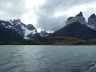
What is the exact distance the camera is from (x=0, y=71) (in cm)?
4581

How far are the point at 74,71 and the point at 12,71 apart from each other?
55.9 feet

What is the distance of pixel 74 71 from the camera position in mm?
46906

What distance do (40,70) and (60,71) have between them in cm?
582

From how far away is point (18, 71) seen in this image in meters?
46.6

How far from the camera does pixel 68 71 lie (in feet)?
153

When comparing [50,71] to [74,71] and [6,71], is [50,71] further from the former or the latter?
[6,71]

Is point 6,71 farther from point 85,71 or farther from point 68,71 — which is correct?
point 85,71

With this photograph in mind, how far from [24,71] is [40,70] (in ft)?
15.1

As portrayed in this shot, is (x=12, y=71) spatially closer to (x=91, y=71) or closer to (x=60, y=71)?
(x=60, y=71)

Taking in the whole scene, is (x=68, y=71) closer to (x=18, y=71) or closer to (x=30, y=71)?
(x=30, y=71)

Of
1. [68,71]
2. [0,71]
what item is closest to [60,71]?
[68,71]

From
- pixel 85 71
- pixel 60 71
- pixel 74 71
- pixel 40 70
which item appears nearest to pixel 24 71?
pixel 40 70

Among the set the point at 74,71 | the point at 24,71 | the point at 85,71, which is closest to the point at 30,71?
the point at 24,71

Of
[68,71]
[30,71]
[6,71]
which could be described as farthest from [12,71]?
[68,71]
